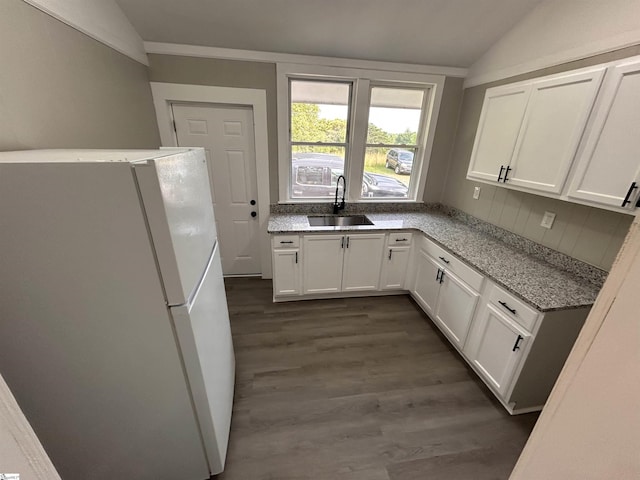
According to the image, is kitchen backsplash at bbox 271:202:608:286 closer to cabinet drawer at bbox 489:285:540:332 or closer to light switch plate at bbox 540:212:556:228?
light switch plate at bbox 540:212:556:228

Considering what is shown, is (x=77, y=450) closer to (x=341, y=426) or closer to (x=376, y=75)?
(x=341, y=426)

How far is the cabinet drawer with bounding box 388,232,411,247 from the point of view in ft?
8.67

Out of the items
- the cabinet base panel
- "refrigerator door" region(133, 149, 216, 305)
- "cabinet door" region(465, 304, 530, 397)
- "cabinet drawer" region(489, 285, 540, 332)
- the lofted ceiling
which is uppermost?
the lofted ceiling

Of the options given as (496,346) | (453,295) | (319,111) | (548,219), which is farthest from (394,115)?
(496,346)

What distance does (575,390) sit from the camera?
1.74 ft

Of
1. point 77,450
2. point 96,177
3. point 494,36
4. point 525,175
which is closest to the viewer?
point 96,177

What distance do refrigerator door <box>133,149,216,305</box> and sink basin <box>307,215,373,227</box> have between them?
5.88ft

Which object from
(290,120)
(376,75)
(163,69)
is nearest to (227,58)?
(163,69)

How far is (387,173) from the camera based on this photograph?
10.2 ft

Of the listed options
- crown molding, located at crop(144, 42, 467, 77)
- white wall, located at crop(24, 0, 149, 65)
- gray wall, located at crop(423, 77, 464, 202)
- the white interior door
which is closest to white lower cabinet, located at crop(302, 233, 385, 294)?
the white interior door

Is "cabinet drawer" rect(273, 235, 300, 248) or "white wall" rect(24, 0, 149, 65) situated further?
"cabinet drawer" rect(273, 235, 300, 248)

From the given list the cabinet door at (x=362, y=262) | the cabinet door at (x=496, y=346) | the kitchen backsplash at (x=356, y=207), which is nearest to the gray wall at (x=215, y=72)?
the kitchen backsplash at (x=356, y=207)

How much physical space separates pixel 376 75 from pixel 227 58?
1451 millimetres

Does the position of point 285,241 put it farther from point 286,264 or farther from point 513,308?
point 513,308
